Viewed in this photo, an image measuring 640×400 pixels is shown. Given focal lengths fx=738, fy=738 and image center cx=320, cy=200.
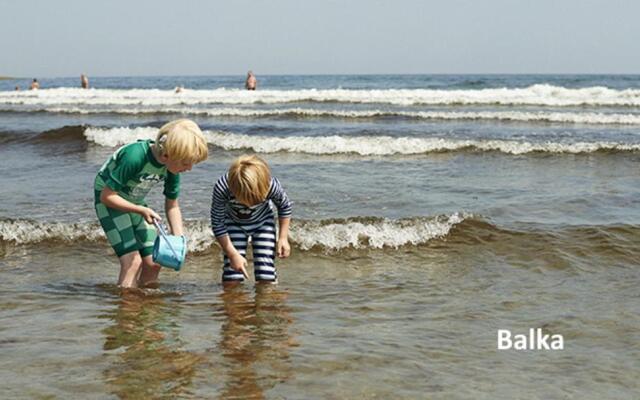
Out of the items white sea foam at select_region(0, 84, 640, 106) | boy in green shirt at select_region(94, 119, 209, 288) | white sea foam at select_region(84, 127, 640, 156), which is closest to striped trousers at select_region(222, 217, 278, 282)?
boy in green shirt at select_region(94, 119, 209, 288)

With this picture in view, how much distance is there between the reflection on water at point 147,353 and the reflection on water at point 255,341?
0.23 m

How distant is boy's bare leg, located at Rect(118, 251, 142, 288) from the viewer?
5352 mm

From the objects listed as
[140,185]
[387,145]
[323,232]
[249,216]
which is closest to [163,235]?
[140,185]

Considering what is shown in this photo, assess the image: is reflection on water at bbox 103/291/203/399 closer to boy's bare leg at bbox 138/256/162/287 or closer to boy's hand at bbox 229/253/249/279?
boy's bare leg at bbox 138/256/162/287

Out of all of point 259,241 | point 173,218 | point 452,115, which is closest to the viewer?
point 173,218

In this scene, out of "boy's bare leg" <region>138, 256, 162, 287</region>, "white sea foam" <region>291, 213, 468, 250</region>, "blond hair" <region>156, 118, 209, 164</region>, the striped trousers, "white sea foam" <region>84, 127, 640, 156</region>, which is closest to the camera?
"blond hair" <region>156, 118, 209, 164</region>

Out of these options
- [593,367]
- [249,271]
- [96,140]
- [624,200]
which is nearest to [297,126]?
[96,140]

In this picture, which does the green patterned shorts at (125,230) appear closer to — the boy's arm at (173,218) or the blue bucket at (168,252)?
the boy's arm at (173,218)

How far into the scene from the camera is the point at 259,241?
5.32 metres

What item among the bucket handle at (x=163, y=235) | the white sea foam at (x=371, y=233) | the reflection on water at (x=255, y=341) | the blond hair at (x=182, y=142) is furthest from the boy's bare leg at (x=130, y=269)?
the white sea foam at (x=371, y=233)

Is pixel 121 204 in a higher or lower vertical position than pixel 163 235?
higher

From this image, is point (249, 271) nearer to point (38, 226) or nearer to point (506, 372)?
point (38, 226)

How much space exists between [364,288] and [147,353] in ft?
6.95

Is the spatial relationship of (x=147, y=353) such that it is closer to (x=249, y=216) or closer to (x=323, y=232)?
(x=249, y=216)
